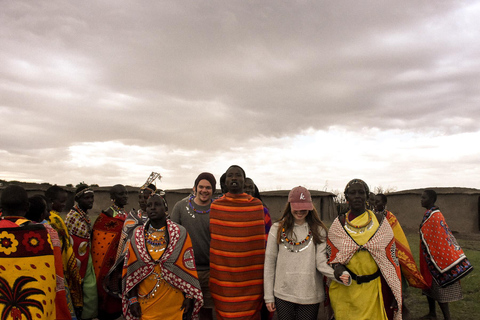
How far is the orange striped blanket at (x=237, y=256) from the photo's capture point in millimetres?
3629

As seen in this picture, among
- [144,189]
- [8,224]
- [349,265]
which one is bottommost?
[349,265]

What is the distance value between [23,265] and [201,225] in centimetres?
172

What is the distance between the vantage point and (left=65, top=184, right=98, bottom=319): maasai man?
4.18m

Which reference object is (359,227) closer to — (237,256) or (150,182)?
(237,256)

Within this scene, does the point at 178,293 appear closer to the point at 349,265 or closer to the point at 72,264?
the point at 72,264

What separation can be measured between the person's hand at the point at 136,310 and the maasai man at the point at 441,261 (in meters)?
4.10

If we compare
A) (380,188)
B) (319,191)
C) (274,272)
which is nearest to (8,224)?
(274,272)

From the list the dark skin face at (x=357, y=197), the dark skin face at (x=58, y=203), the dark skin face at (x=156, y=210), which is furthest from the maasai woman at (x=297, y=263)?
the dark skin face at (x=58, y=203)

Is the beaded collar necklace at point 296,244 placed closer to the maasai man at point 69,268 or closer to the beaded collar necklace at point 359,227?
the beaded collar necklace at point 359,227

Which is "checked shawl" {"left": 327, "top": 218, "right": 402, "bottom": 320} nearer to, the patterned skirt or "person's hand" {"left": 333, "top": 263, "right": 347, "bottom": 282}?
"person's hand" {"left": 333, "top": 263, "right": 347, "bottom": 282}

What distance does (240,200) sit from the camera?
149 inches

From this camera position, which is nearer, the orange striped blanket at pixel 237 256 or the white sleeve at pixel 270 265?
the white sleeve at pixel 270 265

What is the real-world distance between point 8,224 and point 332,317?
3.17m

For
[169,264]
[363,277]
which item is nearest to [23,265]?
[169,264]
